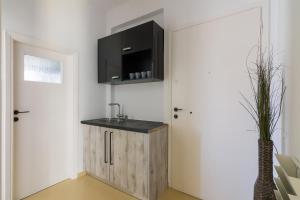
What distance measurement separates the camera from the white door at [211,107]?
5.98ft

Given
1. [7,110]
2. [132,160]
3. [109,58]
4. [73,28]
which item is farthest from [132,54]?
[7,110]

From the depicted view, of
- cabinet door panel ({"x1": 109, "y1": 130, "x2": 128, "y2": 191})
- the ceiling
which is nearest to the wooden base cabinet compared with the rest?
cabinet door panel ({"x1": 109, "y1": 130, "x2": 128, "y2": 191})

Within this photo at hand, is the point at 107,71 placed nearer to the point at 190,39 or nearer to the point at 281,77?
the point at 190,39

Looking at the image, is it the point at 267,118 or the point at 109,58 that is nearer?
the point at 267,118

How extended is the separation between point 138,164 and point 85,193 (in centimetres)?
85

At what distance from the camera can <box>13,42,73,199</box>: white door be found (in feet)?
6.91

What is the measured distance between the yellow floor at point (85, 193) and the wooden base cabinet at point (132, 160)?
0.08 metres

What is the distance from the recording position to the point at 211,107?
2025 mm

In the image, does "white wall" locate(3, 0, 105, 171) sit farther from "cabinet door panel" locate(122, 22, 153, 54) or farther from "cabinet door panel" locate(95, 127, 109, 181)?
"cabinet door panel" locate(122, 22, 153, 54)

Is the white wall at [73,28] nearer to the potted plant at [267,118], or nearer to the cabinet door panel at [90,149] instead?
the cabinet door panel at [90,149]

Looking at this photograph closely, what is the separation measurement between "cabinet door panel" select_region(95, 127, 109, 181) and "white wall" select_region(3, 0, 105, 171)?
1.25 ft

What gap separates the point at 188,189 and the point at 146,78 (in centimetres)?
155

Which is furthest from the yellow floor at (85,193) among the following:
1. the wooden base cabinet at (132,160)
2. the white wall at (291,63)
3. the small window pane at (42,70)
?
the small window pane at (42,70)

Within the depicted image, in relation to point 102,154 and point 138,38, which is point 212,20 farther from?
point 102,154
